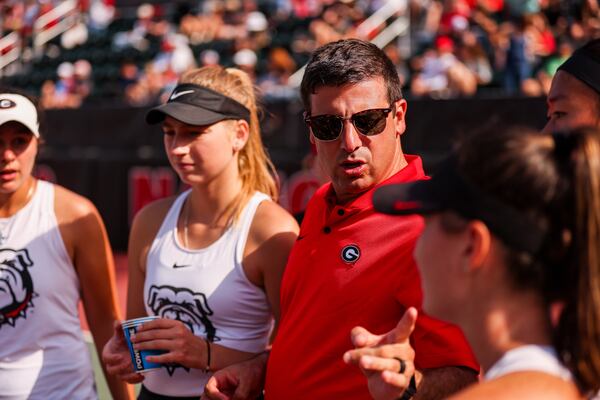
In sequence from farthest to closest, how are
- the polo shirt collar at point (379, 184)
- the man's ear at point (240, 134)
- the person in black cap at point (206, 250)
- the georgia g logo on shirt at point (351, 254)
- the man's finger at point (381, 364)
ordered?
the man's ear at point (240, 134), the person in black cap at point (206, 250), the polo shirt collar at point (379, 184), the georgia g logo on shirt at point (351, 254), the man's finger at point (381, 364)

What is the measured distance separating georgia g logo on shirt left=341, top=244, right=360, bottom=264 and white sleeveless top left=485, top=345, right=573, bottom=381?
876mm

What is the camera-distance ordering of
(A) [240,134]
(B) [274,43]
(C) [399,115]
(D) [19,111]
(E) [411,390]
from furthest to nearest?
(B) [274,43] < (D) [19,111] < (A) [240,134] < (C) [399,115] < (E) [411,390]

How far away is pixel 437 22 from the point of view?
44.9ft

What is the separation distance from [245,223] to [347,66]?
836 mm

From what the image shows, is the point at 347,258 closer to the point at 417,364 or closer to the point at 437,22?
the point at 417,364

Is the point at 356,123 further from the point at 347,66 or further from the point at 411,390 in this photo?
the point at 411,390

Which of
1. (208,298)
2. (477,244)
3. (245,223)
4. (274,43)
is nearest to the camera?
(477,244)

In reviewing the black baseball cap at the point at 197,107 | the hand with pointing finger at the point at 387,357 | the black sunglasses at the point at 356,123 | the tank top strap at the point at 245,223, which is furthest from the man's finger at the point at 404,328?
the black baseball cap at the point at 197,107

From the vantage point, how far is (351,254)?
8.06ft

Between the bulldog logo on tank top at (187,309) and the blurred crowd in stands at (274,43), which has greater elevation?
the bulldog logo on tank top at (187,309)

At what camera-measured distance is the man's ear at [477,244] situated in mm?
1588

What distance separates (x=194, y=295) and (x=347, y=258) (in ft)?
2.71

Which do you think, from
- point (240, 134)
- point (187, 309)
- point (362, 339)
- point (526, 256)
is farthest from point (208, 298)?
point (526, 256)

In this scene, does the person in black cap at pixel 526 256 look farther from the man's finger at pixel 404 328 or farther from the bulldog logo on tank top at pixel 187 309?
the bulldog logo on tank top at pixel 187 309
